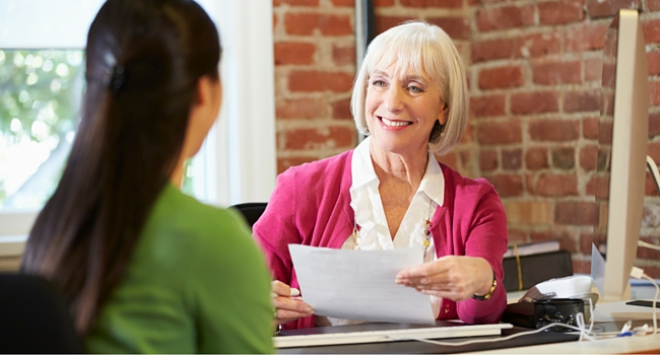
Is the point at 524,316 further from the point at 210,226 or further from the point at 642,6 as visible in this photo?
the point at 642,6

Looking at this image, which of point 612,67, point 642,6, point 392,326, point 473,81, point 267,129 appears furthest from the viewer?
point 473,81

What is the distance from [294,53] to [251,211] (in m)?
0.77

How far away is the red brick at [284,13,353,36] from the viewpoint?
2580 millimetres

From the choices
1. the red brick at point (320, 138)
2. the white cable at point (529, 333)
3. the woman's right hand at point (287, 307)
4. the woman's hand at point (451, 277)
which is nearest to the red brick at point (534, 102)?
the red brick at point (320, 138)

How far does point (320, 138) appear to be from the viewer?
8.61 ft

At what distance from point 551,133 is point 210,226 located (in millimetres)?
2005

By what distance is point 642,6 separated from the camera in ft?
7.75

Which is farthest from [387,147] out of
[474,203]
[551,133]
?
[551,133]

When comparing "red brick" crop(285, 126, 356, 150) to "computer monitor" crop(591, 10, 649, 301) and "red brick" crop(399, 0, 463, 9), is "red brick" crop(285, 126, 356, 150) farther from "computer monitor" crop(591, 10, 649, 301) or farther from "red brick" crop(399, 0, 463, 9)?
"computer monitor" crop(591, 10, 649, 301)

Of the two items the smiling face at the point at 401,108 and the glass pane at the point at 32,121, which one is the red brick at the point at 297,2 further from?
the smiling face at the point at 401,108

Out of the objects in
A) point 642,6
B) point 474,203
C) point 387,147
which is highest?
point 642,6

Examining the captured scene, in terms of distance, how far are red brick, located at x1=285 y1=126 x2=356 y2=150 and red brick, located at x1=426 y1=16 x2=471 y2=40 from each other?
1.63 feet

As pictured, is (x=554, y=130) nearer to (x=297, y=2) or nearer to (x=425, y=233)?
(x=297, y=2)

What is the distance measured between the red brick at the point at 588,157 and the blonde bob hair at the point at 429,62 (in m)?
0.81
